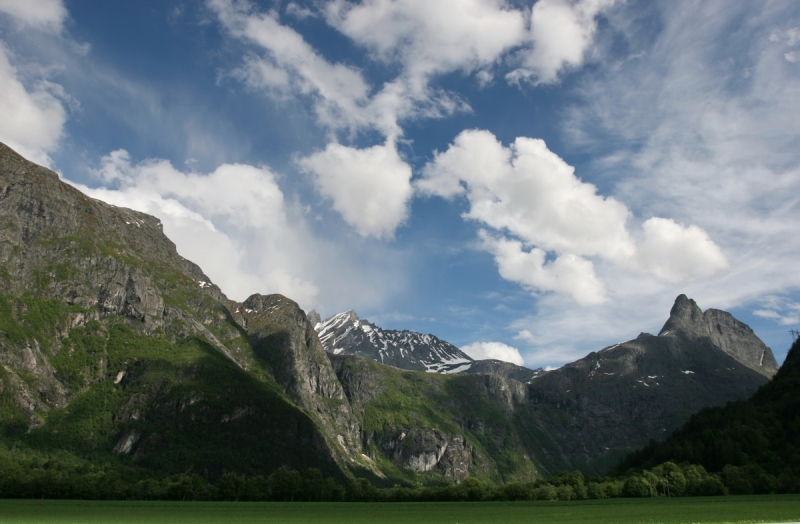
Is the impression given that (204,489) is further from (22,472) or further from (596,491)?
(596,491)

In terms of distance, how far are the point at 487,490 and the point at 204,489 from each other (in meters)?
90.0

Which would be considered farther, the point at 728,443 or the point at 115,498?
the point at 728,443

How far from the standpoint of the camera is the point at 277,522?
3720 inches

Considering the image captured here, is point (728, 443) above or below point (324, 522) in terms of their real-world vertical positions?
above

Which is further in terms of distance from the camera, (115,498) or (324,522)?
(115,498)

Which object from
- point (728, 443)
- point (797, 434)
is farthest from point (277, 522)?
point (797, 434)

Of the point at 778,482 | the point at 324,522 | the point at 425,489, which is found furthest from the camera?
the point at 425,489

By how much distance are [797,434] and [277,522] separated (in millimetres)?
182974

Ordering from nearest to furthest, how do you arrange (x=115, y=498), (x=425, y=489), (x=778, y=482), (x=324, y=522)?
(x=324, y=522) < (x=778, y=482) < (x=115, y=498) < (x=425, y=489)

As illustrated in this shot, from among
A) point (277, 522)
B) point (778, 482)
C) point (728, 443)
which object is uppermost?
point (728, 443)

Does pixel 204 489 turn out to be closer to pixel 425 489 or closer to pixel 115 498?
pixel 115 498

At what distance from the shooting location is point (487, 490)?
184 m

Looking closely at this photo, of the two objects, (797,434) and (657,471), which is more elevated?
(797,434)

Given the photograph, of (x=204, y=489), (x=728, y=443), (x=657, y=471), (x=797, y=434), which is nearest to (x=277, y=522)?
(x=204, y=489)
